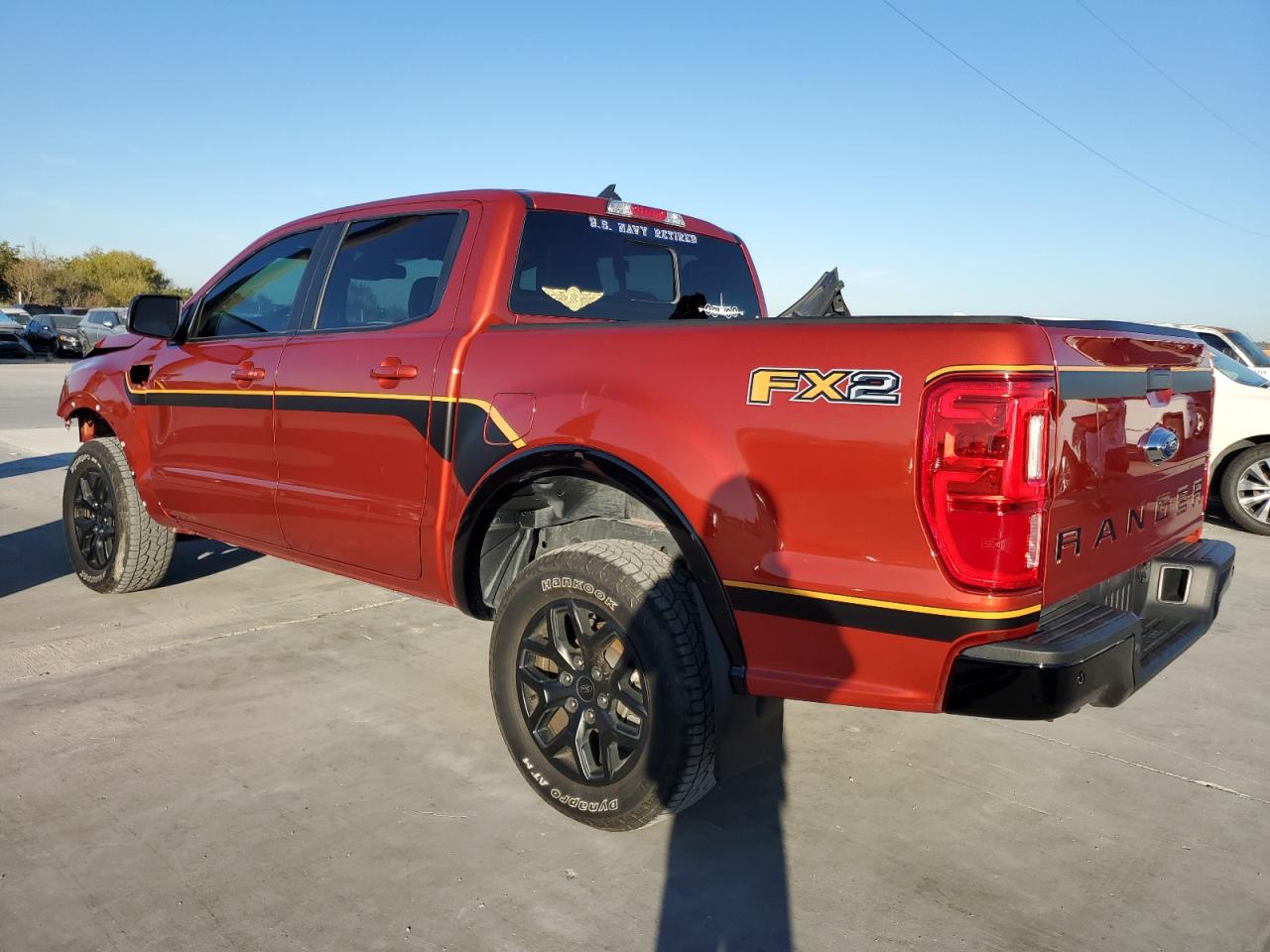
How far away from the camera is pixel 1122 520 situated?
8.73 feet

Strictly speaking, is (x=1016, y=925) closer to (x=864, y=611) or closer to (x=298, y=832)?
(x=864, y=611)

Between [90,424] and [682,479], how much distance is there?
4234 millimetres

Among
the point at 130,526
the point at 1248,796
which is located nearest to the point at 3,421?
the point at 130,526

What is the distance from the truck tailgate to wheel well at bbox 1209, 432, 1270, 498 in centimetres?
542

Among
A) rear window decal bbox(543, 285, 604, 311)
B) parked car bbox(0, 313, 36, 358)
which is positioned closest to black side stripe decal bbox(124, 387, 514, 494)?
rear window decal bbox(543, 285, 604, 311)

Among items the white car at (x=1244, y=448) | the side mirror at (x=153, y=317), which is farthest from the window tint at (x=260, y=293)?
the white car at (x=1244, y=448)

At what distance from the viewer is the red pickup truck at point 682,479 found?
2.19 metres

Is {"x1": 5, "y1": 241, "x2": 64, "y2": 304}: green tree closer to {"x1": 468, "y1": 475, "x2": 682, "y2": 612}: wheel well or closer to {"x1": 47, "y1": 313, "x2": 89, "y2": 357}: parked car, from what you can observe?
{"x1": 47, "y1": 313, "x2": 89, "y2": 357}: parked car

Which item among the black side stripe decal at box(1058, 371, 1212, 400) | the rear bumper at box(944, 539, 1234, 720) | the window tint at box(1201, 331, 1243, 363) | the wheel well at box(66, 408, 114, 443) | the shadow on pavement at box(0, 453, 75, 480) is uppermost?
the window tint at box(1201, 331, 1243, 363)

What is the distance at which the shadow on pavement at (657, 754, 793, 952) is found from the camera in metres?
2.36

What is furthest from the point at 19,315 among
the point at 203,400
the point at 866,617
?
the point at 866,617

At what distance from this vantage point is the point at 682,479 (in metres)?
2.56

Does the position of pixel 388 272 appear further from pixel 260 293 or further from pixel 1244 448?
pixel 1244 448

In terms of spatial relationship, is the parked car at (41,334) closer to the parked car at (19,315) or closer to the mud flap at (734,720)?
the parked car at (19,315)
